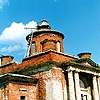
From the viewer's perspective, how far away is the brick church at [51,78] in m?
19.2

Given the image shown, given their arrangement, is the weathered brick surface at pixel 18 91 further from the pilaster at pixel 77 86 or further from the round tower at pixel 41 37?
the round tower at pixel 41 37

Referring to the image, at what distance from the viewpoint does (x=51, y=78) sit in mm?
19578

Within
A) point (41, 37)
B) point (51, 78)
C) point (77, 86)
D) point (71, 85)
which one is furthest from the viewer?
point (41, 37)

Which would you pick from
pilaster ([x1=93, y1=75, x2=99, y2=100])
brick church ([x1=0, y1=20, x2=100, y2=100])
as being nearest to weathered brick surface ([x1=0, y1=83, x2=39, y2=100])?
brick church ([x1=0, y1=20, x2=100, y2=100])

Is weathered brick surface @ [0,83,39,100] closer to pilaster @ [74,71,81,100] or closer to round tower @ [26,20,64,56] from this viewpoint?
pilaster @ [74,71,81,100]

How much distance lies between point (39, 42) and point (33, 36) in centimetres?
103

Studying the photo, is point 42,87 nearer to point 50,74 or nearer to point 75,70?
point 50,74

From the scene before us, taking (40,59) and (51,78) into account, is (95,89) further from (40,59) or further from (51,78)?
(40,59)

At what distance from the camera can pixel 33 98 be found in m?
20.0

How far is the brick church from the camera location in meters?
19.2

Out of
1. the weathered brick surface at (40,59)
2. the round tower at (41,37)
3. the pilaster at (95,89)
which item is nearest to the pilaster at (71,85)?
the weathered brick surface at (40,59)

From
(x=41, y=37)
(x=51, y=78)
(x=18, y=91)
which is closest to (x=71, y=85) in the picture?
(x=51, y=78)

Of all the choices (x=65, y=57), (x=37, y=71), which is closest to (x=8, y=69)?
(x=37, y=71)

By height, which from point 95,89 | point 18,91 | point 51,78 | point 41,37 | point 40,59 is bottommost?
point 18,91
